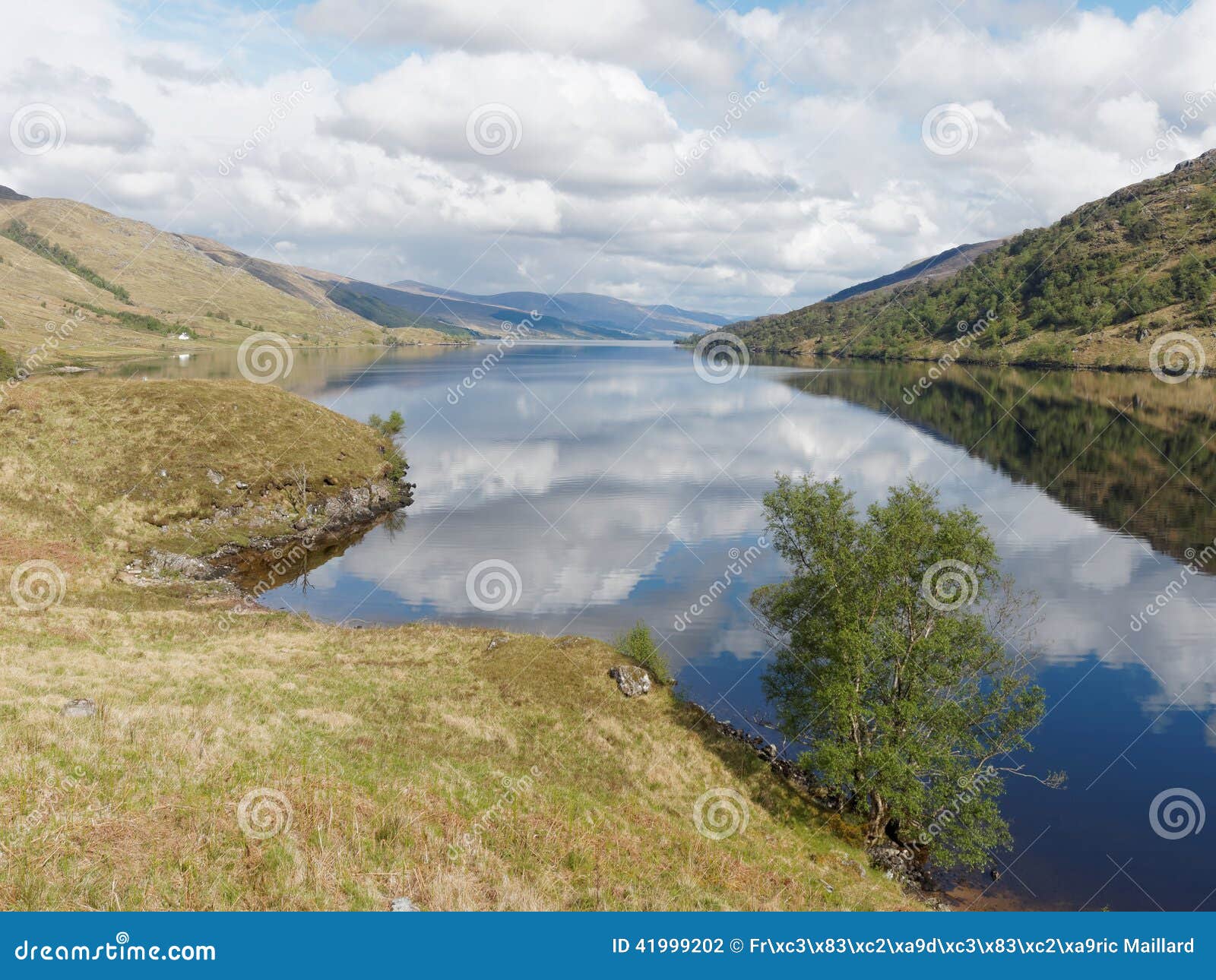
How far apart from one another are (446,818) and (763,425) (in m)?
132

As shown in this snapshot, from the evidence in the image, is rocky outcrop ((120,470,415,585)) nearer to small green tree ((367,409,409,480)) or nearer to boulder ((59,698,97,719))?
small green tree ((367,409,409,480))

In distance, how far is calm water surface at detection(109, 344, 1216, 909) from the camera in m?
34.2

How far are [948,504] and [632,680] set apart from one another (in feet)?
187

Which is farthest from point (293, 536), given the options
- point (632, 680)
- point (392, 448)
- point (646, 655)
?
point (632, 680)

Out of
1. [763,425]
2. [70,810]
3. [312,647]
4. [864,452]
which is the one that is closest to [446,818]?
[70,810]

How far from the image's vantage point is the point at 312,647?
4406cm

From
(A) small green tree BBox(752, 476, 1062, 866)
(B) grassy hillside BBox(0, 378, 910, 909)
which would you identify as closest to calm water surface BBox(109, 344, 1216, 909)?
(A) small green tree BBox(752, 476, 1062, 866)

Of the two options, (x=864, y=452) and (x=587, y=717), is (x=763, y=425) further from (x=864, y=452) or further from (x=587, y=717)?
(x=587, y=717)

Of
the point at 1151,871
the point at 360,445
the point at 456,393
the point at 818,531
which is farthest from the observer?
the point at 456,393

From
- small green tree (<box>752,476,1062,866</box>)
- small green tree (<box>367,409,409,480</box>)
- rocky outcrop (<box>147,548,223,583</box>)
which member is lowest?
rocky outcrop (<box>147,548,223,583</box>)

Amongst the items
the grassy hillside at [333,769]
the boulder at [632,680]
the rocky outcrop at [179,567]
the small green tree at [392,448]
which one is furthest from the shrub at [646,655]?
the small green tree at [392,448]

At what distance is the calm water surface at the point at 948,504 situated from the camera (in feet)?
112

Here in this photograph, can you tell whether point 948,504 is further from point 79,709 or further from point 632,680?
point 79,709

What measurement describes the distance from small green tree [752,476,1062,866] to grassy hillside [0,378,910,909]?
3.60 m
